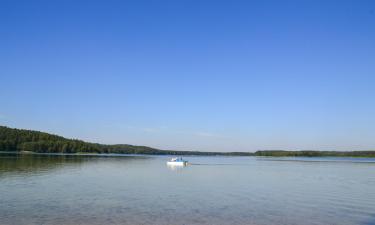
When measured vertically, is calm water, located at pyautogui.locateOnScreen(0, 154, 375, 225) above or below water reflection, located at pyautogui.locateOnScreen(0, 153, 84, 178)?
below

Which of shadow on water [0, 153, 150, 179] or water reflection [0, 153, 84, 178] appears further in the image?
shadow on water [0, 153, 150, 179]

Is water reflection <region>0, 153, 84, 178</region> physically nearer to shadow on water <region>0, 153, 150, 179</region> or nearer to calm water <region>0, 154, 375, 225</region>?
shadow on water <region>0, 153, 150, 179</region>

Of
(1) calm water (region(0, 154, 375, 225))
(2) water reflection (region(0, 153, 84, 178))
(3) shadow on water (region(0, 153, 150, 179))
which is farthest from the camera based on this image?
(3) shadow on water (region(0, 153, 150, 179))

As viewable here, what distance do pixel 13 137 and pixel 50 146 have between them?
1786cm

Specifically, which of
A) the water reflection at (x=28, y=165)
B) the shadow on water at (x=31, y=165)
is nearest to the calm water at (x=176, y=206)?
the water reflection at (x=28, y=165)

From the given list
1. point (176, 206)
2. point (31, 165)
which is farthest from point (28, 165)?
point (176, 206)

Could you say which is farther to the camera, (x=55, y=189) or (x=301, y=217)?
(x=55, y=189)

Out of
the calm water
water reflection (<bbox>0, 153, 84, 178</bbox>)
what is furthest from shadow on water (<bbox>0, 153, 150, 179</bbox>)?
the calm water

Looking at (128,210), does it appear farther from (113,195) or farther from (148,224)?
(113,195)

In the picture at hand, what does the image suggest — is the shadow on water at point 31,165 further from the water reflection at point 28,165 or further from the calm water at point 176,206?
the calm water at point 176,206

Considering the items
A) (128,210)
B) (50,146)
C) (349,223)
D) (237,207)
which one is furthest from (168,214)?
(50,146)

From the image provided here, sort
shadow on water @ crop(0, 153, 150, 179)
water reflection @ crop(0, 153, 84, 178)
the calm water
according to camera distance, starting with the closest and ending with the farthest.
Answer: the calm water < water reflection @ crop(0, 153, 84, 178) < shadow on water @ crop(0, 153, 150, 179)

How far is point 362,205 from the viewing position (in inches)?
1232

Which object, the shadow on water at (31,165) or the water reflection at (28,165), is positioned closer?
the water reflection at (28,165)
